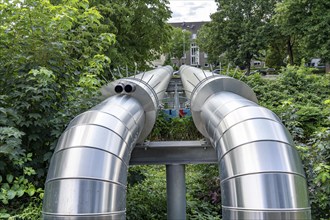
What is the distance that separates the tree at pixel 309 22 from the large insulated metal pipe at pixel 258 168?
1919 cm

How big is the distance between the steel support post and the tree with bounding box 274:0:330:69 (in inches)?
704

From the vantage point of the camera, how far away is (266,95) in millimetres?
10266

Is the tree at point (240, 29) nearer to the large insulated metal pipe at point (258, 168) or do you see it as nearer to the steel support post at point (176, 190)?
the steel support post at point (176, 190)

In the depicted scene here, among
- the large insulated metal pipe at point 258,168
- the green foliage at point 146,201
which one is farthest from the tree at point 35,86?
the large insulated metal pipe at point 258,168

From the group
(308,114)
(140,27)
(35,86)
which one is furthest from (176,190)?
(140,27)

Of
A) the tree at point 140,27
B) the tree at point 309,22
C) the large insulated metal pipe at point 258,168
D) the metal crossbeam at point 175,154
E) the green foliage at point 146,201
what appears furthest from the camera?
the tree at point 309,22

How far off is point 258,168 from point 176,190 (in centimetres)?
251

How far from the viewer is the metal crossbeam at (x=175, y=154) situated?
455 cm

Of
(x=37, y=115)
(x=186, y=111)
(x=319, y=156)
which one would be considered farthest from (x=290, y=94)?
(x=37, y=115)

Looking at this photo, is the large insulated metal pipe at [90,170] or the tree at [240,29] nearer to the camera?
the large insulated metal pipe at [90,170]

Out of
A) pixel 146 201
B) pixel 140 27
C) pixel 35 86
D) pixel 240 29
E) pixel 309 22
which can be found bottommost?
pixel 146 201

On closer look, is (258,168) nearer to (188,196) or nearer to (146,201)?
(146,201)

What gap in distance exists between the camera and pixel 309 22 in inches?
822

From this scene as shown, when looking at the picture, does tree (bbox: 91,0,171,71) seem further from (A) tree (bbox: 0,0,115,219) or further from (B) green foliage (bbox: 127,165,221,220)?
(A) tree (bbox: 0,0,115,219)
